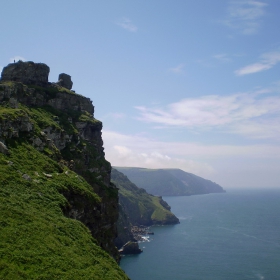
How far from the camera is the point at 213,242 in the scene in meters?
151

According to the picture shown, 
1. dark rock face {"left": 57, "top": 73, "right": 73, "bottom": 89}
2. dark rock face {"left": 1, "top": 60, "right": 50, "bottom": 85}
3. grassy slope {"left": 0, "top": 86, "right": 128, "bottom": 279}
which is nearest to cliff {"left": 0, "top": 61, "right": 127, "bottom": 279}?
grassy slope {"left": 0, "top": 86, "right": 128, "bottom": 279}

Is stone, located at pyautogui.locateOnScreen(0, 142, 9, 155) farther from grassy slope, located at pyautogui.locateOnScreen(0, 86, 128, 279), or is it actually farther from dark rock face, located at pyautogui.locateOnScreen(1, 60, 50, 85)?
dark rock face, located at pyautogui.locateOnScreen(1, 60, 50, 85)

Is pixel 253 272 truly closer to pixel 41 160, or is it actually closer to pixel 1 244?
pixel 41 160

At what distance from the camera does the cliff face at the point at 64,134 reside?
142 ft

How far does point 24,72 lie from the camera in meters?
74.9

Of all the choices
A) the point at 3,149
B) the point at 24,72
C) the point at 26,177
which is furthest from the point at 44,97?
the point at 26,177

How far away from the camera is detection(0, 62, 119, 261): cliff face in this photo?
142 ft

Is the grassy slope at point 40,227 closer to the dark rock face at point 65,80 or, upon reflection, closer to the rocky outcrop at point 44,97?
the rocky outcrop at point 44,97

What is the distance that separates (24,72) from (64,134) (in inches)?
1123

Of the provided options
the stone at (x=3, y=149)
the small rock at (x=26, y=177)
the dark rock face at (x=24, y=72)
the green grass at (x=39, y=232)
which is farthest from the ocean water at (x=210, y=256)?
the stone at (x=3, y=149)

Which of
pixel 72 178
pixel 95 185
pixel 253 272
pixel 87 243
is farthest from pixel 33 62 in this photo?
pixel 253 272

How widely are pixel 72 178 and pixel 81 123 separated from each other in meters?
30.4

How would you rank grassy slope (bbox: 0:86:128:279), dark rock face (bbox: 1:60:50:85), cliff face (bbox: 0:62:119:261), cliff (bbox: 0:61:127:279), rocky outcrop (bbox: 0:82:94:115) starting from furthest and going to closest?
dark rock face (bbox: 1:60:50:85)
rocky outcrop (bbox: 0:82:94:115)
cliff face (bbox: 0:62:119:261)
cliff (bbox: 0:61:127:279)
grassy slope (bbox: 0:86:128:279)

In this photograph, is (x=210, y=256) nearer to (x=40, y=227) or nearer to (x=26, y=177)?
(x=26, y=177)
